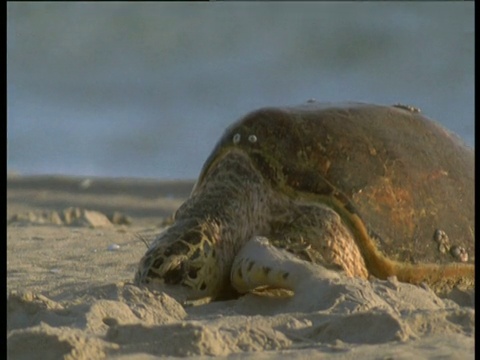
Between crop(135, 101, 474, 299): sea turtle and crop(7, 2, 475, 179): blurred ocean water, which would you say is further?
crop(7, 2, 475, 179): blurred ocean water

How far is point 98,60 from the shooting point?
696 inches

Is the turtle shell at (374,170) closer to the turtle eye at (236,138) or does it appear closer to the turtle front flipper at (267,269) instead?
the turtle eye at (236,138)

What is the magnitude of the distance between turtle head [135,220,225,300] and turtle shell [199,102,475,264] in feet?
1.35

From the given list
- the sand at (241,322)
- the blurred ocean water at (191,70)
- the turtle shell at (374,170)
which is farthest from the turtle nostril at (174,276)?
the blurred ocean water at (191,70)

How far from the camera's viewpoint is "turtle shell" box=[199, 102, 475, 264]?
4.31m

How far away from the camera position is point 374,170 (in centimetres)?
440

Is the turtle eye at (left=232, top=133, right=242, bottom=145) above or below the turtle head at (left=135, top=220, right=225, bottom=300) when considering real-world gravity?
above

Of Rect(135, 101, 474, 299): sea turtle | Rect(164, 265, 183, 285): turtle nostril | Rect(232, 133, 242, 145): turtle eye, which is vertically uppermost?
Rect(232, 133, 242, 145): turtle eye

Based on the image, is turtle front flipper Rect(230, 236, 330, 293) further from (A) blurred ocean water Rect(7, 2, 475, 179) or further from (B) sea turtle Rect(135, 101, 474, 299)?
(A) blurred ocean water Rect(7, 2, 475, 179)

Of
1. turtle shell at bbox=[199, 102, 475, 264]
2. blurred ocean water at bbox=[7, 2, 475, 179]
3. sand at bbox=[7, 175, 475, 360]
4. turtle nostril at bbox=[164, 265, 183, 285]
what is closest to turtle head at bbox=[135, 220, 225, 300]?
turtle nostril at bbox=[164, 265, 183, 285]

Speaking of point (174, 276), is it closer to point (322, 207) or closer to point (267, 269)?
point (267, 269)

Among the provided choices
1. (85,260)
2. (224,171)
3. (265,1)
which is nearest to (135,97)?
(265,1)

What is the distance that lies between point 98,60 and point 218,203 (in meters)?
13.6

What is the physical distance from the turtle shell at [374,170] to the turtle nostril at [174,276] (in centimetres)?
58
